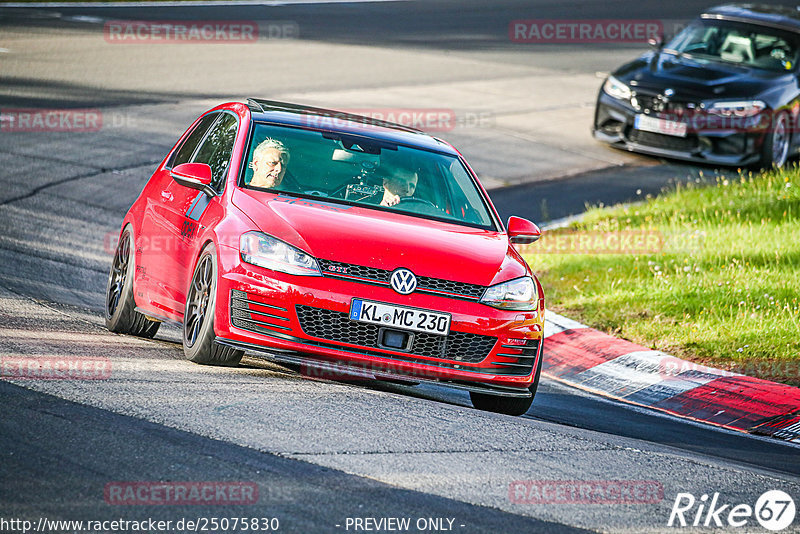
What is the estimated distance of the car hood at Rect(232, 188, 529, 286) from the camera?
6691 mm

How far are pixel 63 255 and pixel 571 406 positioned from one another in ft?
16.5

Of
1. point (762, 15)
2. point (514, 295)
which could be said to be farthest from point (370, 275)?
point (762, 15)

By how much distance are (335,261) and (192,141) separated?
2.39 m

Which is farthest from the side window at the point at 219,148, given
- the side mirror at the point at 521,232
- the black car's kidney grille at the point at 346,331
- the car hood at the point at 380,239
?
the side mirror at the point at 521,232

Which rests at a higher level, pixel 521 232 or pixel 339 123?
pixel 339 123

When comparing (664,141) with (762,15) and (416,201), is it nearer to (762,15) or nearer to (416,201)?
(762,15)

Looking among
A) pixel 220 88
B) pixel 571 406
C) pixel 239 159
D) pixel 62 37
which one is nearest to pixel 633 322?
pixel 571 406

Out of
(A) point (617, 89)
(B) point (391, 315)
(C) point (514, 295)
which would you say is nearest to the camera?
(B) point (391, 315)

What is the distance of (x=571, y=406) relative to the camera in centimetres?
786

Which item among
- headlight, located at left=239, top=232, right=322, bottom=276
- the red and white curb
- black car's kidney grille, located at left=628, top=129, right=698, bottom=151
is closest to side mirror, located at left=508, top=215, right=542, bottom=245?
the red and white curb

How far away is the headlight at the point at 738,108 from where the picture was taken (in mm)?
16141

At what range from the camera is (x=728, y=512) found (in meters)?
5.47

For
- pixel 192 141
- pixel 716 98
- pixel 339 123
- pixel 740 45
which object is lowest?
pixel 716 98

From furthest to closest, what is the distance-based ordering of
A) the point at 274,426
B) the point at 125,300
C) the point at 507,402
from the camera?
the point at 125,300, the point at 507,402, the point at 274,426
